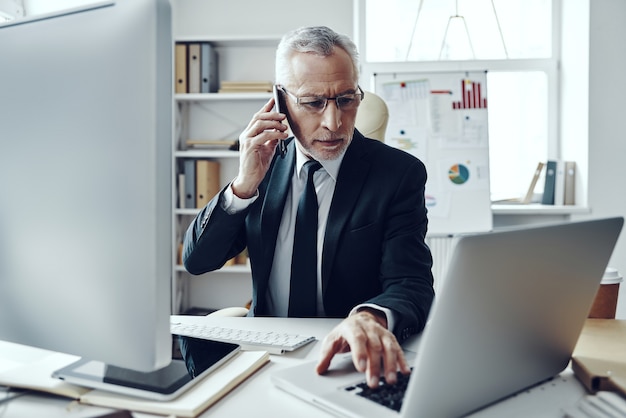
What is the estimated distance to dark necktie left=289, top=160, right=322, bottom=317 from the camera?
1.35m

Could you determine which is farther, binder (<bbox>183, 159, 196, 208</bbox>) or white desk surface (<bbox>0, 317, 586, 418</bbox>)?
binder (<bbox>183, 159, 196, 208</bbox>)

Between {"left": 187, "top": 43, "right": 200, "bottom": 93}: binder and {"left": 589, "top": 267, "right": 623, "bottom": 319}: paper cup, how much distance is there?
9.35ft

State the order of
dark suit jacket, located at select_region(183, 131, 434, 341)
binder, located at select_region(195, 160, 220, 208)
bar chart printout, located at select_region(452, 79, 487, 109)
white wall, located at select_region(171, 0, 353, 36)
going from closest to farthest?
dark suit jacket, located at select_region(183, 131, 434, 341)
bar chart printout, located at select_region(452, 79, 487, 109)
binder, located at select_region(195, 160, 220, 208)
white wall, located at select_region(171, 0, 353, 36)

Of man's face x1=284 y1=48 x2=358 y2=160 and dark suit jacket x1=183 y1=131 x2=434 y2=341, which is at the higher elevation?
man's face x1=284 y1=48 x2=358 y2=160

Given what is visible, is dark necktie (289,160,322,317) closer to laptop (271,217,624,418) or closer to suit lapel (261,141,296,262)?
suit lapel (261,141,296,262)

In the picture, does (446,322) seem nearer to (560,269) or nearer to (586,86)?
(560,269)

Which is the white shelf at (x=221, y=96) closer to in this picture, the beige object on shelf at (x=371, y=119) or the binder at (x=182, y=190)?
the binder at (x=182, y=190)

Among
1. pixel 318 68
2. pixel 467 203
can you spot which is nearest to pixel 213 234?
pixel 318 68

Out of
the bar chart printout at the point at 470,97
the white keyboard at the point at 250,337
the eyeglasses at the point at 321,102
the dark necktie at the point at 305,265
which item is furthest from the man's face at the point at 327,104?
the bar chart printout at the point at 470,97

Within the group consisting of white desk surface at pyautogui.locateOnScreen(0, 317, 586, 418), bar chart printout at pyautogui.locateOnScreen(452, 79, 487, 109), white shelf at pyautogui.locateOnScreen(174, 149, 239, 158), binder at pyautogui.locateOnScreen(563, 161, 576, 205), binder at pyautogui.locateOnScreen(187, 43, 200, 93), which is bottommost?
white desk surface at pyautogui.locateOnScreen(0, 317, 586, 418)

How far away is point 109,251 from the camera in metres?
0.62

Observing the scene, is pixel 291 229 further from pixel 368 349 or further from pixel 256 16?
pixel 256 16

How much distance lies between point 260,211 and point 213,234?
0.16 m

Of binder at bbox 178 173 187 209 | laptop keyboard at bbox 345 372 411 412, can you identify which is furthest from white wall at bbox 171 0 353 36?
laptop keyboard at bbox 345 372 411 412
